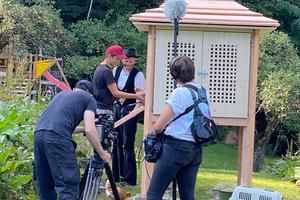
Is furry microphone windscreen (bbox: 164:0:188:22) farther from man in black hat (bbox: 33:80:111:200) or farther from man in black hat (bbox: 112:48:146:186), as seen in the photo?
man in black hat (bbox: 112:48:146:186)

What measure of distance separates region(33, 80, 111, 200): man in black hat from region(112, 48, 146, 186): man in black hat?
2.17 m

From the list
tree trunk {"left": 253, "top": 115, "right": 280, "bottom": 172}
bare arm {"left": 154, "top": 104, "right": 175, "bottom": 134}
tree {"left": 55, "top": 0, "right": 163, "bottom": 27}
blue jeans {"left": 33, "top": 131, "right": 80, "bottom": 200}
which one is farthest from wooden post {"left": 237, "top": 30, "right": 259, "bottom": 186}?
tree {"left": 55, "top": 0, "right": 163, "bottom": 27}

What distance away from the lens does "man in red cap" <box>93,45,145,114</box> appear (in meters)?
5.28

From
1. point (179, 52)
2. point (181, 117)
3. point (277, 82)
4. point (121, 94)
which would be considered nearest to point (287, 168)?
point (179, 52)

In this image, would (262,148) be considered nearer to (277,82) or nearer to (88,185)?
(277,82)

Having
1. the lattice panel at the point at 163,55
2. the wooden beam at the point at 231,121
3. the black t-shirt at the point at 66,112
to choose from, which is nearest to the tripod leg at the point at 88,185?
the black t-shirt at the point at 66,112

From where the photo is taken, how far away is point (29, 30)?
17.2m

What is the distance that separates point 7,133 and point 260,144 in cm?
1328

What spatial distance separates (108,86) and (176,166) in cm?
214

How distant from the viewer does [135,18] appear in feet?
16.3

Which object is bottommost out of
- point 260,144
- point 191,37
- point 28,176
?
point 260,144

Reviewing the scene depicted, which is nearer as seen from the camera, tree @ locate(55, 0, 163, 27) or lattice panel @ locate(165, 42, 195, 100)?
lattice panel @ locate(165, 42, 195, 100)

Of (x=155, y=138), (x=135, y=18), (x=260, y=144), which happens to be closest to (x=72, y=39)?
(x=260, y=144)

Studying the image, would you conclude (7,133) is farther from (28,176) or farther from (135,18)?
(135,18)
